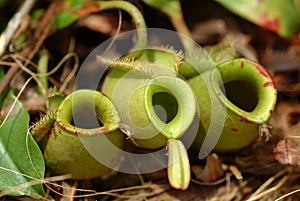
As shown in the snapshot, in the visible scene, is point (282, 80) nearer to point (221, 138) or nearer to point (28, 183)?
point (221, 138)

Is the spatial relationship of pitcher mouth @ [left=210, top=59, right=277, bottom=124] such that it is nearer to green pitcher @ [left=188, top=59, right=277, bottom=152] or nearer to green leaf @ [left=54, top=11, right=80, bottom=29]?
green pitcher @ [left=188, top=59, right=277, bottom=152]

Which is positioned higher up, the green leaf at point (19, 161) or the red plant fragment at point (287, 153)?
the red plant fragment at point (287, 153)

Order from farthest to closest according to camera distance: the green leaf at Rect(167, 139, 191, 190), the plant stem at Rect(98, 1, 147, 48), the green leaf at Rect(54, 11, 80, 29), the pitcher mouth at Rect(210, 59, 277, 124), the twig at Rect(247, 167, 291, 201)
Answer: the green leaf at Rect(54, 11, 80, 29) → the plant stem at Rect(98, 1, 147, 48) → the twig at Rect(247, 167, 291, 201) → the pitcher mouth at Rect(210, 59, 277, 124) → the green leaf at Rect(167, 139, 191, 190)

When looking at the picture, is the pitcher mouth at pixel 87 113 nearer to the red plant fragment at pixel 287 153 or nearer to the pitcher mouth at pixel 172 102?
the pitcher mouth at pixel 172 102

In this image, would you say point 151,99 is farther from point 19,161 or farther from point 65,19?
point 65,19

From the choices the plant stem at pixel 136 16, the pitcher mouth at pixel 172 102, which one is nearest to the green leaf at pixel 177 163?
the pitcher mouth at pixel 172 102

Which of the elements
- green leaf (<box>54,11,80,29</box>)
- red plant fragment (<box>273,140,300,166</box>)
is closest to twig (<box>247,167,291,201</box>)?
red plant fragment (<box>273,140,300,166</box>)

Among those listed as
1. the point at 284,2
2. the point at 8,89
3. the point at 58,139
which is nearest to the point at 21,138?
the point at 58,139
